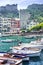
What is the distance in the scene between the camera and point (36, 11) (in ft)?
39.5

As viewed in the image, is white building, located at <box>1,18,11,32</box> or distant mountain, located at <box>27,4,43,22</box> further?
white building, located at <box>1,18,11,32</box>

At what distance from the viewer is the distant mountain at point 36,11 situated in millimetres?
11711

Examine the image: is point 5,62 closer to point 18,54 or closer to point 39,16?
point 18,54

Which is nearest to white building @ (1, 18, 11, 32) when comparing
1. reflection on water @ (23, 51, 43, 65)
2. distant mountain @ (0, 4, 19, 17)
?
distant mountain @ (0, 4, 19, 17)

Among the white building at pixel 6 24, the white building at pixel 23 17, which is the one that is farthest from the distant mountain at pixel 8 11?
the white building at pixel 6 24

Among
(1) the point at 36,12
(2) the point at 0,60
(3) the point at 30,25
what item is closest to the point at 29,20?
(3) the point at 30,25

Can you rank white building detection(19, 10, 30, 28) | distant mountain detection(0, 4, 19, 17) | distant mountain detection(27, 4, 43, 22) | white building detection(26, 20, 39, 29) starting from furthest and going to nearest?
white building detection(26, 20, 39, 29) → white building detection(19, 10, 30, 28) → distant mountain detection(0, 4, 19, 17) → distant mountain detection(27, 4, 43, 22)

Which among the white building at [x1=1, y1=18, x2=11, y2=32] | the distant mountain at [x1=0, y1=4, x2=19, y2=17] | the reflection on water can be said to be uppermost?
the distant mountain at [x1=0, y1=4, x2=19, y2=17]

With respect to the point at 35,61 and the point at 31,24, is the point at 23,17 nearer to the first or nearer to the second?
the point at 31,24

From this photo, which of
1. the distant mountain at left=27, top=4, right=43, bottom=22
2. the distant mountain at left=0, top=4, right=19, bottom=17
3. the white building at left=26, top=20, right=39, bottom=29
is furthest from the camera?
the white building at left=26, top=20, right=39, bottom=29

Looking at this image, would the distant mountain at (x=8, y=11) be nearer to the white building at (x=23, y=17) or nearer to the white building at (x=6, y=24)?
the white building at (x=23, y=17)

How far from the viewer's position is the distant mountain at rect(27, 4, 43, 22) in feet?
38.4

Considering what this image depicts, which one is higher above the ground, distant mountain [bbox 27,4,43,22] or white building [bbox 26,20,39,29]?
distant mountain [bbox 27,4,43,22]

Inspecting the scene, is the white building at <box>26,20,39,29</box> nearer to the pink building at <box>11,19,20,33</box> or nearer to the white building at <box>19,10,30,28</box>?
the white building at <box>19,10,30,28</box>
